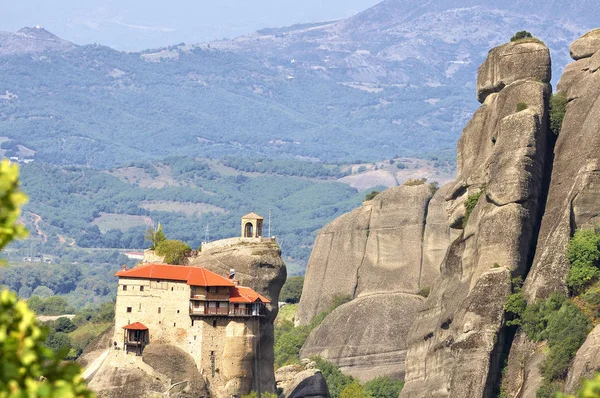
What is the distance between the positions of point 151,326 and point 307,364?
21.2 meters

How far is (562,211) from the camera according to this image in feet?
265

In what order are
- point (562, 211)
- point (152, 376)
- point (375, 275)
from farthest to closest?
point (375, 275), point (152, 376), point (562, 211)

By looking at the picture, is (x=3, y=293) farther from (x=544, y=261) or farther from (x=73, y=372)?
(x=544, y=261)

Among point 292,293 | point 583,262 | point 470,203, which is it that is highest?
point 470,203

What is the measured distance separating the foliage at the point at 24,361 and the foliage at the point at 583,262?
60108mm

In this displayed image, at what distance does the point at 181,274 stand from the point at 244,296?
3.47m

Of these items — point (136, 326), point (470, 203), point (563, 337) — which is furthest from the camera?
point (470, 203)

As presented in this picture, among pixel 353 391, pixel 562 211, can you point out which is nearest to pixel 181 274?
pixel 562 211

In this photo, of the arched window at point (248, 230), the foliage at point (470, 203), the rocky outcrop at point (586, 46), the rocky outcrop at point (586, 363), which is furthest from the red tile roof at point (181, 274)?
the rocky outcrop at point (586, 46)

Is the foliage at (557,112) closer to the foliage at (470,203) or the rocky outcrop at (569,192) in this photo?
the rocky outcrop at (569,192)

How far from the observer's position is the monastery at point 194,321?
86.8m

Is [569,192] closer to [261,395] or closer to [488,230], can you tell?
[488,230]

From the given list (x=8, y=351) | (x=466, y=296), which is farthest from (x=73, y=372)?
(x=466, y=296)

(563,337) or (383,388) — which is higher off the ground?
(563,337)
